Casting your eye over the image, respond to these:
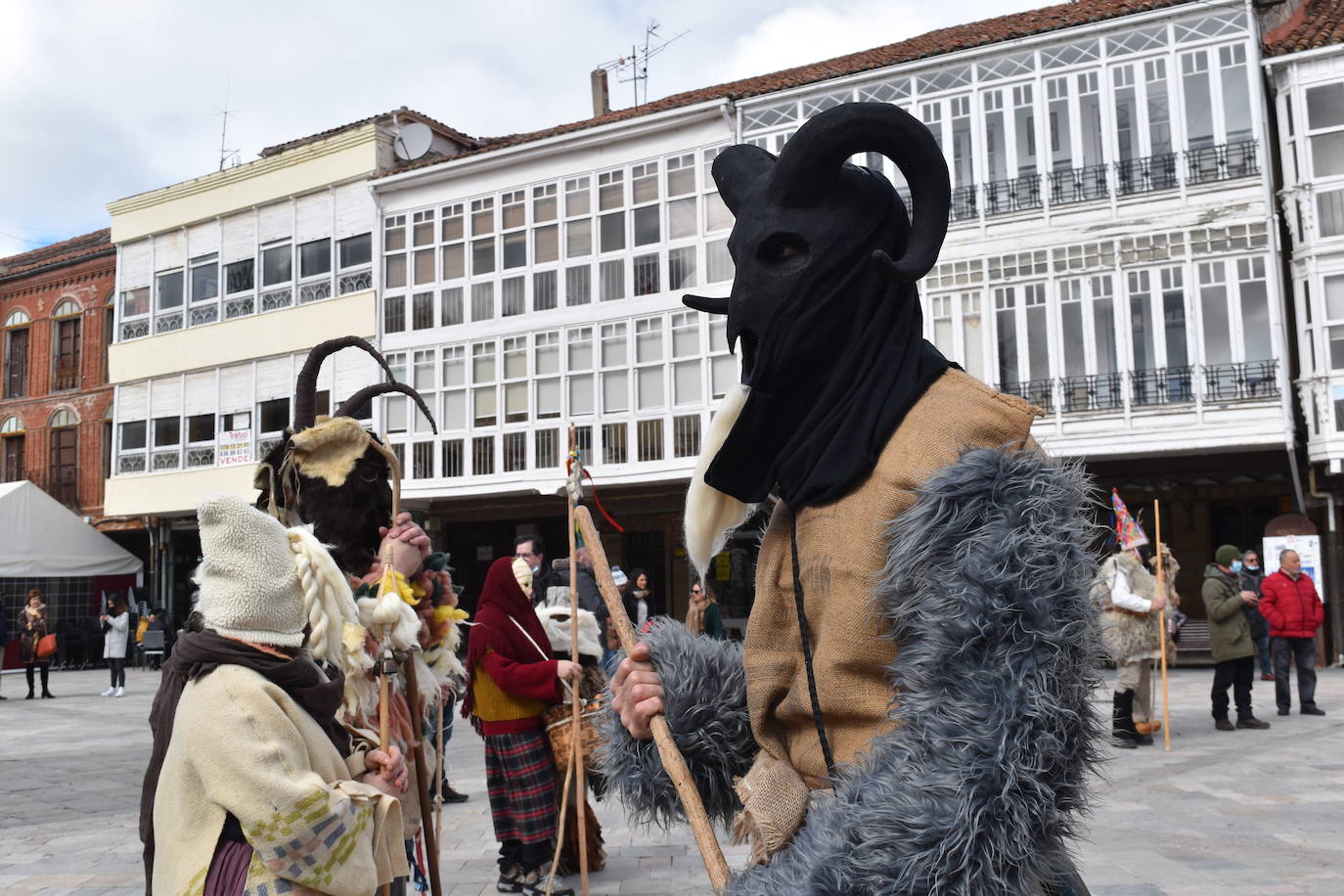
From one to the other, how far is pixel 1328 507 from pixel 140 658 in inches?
1032

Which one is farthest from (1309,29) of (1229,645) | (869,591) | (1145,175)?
(869,591)

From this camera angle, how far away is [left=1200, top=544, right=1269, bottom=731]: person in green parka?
11117mm

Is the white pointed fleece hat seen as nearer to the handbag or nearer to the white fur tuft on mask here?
the white fur tuft on mask

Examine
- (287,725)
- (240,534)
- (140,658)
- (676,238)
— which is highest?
(676,238)

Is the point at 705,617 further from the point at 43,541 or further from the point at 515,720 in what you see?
the point at 43,541

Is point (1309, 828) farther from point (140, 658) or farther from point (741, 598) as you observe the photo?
point (140, 658)

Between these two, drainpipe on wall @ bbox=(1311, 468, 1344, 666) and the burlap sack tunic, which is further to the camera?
drainpipe on wall @ bbox=(1311, 468, 1344, 666)

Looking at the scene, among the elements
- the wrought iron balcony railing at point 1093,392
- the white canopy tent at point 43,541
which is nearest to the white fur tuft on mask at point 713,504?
the wrought iron balcony railing at point 1093,392

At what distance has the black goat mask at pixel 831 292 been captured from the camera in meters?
1.81

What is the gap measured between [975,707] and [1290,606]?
12.6m

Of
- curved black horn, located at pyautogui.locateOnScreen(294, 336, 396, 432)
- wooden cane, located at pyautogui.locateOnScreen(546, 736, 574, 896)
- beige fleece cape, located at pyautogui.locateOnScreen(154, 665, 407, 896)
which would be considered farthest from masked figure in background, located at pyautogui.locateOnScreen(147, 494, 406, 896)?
wooden cane, located at pyautogui.locateOnScreen(546, 736, 574, 896)

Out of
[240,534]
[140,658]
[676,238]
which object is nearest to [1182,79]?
[676,238]

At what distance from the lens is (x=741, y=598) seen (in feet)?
79.4

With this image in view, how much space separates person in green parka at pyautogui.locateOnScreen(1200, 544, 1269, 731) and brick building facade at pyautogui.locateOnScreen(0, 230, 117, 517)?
1160 inches
